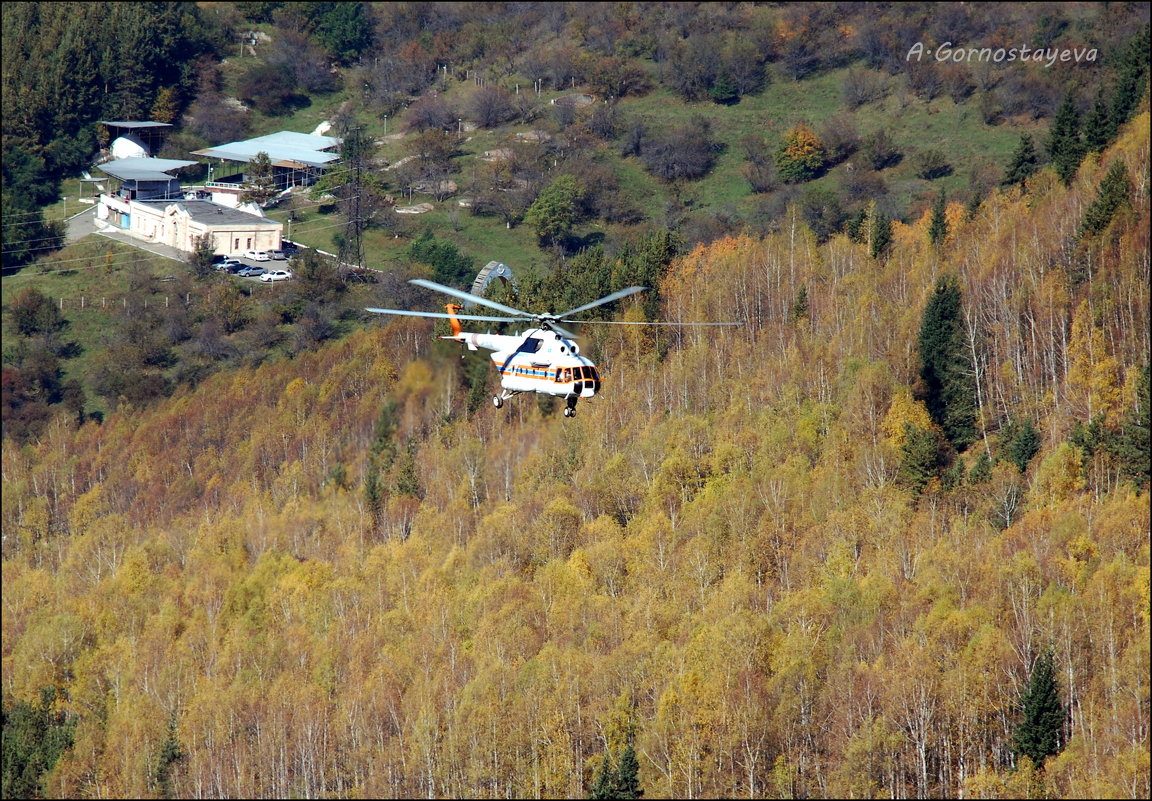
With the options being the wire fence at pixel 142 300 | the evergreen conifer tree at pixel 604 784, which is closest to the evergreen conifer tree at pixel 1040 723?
the evergreen conifer tree at pixel 604 784

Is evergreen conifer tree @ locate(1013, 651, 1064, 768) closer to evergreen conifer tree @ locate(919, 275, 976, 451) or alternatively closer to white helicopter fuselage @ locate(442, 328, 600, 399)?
evergreen conifer tree @ locate(919, 275, 976, 451)

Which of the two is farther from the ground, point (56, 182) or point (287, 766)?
point (56, 182)

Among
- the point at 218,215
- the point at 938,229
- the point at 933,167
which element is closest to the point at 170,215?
the point at 218,215

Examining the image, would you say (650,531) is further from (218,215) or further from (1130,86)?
(218,215)

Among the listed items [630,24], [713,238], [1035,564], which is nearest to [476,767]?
[1035,564]

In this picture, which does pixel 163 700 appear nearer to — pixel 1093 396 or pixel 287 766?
pixel 287 766
